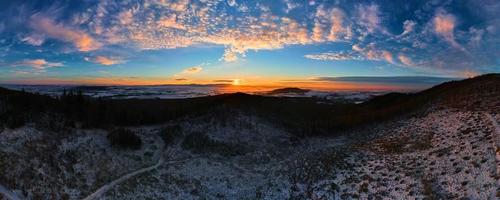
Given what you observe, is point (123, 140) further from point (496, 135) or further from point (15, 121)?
point (496, 135)

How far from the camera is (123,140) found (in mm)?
31656

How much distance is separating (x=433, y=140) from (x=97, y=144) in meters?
34.6

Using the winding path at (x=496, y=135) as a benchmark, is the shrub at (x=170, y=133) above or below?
below

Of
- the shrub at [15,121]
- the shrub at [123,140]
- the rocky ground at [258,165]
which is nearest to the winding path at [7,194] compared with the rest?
the rocky ground at [258,165]

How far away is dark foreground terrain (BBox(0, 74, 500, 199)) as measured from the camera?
21.4 metres

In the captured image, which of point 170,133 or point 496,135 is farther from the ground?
point 496,135

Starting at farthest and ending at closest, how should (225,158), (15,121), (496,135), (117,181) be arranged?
(225,158)
(15,121)
(496,135)
(117,181)

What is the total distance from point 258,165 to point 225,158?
13.4ft

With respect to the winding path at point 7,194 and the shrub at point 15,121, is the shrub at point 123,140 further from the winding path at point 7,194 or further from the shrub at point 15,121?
the winding path at point 7,194

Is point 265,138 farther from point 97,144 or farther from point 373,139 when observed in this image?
point 97,144

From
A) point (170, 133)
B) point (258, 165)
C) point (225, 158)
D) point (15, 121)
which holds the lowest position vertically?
point (258, 165)

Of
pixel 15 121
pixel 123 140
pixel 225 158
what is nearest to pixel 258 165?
pixel 225 158

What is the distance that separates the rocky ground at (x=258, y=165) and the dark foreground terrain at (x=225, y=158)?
12cm

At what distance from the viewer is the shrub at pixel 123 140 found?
3103 centimetres
